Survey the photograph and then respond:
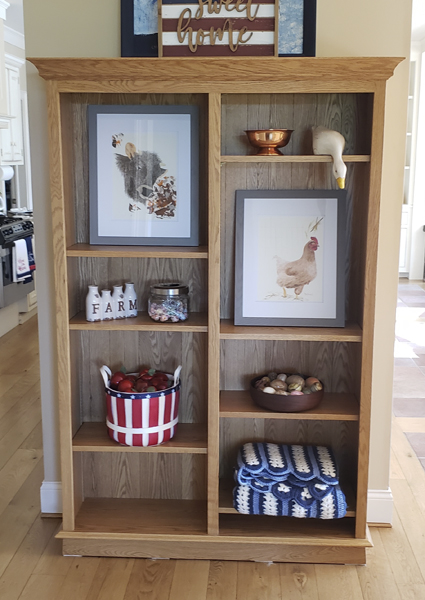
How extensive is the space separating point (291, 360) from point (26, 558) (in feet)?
4.14

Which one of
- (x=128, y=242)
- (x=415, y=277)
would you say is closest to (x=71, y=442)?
(x=128, y=242)

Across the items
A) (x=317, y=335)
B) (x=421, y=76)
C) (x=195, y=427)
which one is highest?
(x=421, y=76)

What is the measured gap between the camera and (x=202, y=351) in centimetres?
267

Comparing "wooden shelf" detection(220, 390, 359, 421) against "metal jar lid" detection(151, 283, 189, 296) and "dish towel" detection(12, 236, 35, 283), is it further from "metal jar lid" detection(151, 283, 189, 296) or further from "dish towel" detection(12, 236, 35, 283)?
"dish towel" detection(12, 236, 35, 283)

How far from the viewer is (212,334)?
2363 millimetres

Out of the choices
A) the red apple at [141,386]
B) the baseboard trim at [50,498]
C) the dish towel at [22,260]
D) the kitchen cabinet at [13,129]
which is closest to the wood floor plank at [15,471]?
the baseboard trim at [50,498]

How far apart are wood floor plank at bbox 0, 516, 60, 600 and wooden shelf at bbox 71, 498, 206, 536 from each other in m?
0.18

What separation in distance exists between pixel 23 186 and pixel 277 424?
5567 millimetres

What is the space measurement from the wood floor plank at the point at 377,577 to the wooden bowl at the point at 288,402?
0.64m

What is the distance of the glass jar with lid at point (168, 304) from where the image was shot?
7.97 feet

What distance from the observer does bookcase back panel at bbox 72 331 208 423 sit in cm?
267

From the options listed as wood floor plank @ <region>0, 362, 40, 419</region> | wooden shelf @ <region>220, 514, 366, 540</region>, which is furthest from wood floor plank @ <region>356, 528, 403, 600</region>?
wood floor plank @ <region>0, 362, 40, 419</region>

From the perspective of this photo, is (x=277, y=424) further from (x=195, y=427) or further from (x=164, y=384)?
(x=164, y=384)

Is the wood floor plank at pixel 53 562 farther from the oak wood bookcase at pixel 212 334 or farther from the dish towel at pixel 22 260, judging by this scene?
the dish towel at pixel 22 260
